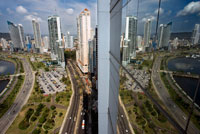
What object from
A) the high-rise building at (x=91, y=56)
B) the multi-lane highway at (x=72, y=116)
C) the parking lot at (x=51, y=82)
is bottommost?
the multi-lane highway at (x=72, y=116)

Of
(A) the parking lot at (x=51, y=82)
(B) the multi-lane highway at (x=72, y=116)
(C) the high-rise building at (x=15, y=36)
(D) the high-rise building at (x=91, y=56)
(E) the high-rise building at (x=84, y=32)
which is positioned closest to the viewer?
(B) the multi-lane highway at (x=72, y=116)

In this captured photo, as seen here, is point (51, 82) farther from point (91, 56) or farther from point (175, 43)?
point (175, 43)

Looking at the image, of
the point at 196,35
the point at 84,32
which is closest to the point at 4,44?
the point at 84,32

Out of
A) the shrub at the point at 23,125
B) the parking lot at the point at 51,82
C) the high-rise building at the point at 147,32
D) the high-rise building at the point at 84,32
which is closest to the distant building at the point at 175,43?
the high-rise building at the point at 147,32

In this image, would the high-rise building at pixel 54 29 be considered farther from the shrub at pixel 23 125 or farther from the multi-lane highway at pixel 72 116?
the shrub at pixel 23 125

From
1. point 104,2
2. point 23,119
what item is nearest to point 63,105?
point 23,119

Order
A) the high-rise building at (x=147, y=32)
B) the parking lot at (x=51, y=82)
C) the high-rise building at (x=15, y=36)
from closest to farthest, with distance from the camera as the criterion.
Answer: the high-rise building at (x=147, y=32) < the parking lot at (x=51, y=82) < the high-rise building at (x=15, y=36)

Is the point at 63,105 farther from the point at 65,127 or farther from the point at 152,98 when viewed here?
the point at 152,98
